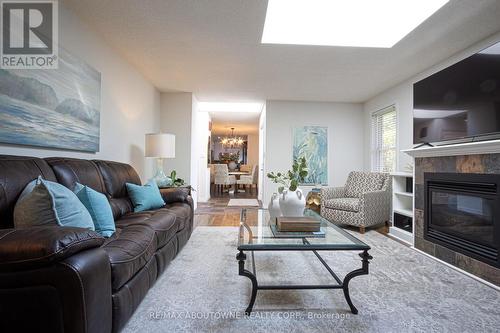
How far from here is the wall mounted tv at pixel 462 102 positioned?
2174 mm

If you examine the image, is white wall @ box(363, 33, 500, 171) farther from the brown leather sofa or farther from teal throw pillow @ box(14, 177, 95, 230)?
teal throw pillow @ box(14, 177, 95, 230)

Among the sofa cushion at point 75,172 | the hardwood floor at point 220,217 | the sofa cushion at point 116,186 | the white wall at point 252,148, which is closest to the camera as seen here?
the sofa cushion at point 75,172

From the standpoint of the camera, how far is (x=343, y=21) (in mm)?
2785

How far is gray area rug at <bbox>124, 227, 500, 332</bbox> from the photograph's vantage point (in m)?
1.49

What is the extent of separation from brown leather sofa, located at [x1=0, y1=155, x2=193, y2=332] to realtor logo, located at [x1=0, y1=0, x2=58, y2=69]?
30.6 inches

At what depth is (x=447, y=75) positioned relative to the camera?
2.65m

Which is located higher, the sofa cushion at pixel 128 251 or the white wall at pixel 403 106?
the white wall at pixel 403 106

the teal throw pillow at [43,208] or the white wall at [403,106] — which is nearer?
the teal throw pillow at [43,208]

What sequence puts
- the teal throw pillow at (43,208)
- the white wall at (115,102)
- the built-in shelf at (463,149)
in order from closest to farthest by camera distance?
the teal throw pillow at (43,208) → the built-in shelf at (463,149) → the white wall at (115,102)

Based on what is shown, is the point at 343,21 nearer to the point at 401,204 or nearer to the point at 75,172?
the point at 401,204

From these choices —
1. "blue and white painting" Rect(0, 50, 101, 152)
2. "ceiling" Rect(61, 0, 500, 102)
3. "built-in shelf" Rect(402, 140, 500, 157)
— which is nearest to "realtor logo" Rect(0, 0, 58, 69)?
"blue and white painting" Rect(0, 50, 101, 152)

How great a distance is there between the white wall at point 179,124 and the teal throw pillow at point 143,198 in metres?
2.15

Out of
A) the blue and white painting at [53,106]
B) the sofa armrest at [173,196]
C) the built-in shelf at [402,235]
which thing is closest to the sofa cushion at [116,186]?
the blue and white painting at [53,106]

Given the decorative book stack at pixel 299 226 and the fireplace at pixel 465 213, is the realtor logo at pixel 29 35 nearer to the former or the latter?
the decorative book stack at pixel 299 226
